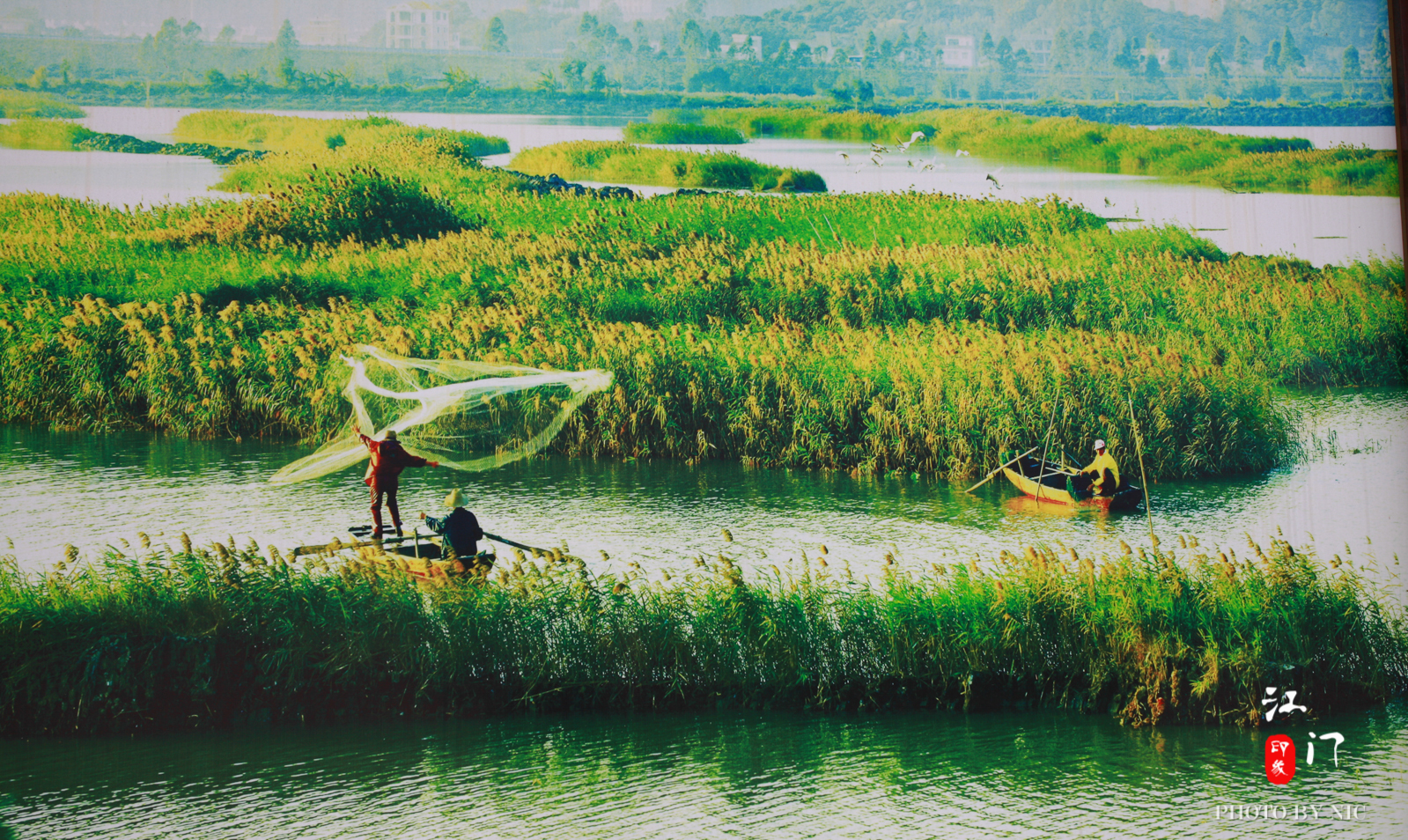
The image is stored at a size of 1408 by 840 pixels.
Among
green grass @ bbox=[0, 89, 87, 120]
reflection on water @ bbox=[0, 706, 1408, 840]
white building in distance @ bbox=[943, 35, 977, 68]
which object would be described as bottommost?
reflection on water @ bbox=[0, 706, 1408, 840]

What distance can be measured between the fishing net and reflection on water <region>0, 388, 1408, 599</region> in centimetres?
21

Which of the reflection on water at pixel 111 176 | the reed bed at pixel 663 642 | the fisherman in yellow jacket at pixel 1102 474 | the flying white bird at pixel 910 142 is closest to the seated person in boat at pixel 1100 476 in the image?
the fisherman in yellow jacket at pixel 1102 474

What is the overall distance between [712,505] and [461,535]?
1647 mm

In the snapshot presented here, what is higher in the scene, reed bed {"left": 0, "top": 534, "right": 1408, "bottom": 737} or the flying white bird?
the flying white bird

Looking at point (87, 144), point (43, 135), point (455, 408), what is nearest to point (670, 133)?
point (455, 408)

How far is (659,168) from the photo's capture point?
27.7ft

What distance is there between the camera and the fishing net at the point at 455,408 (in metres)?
7.50

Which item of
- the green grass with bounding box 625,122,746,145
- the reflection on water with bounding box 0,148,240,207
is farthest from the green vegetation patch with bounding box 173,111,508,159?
the green grass with bounding box 625,122,746,145

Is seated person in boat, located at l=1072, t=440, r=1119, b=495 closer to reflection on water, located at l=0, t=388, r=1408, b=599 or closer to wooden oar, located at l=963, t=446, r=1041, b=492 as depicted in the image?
reflection on water, located at l=0, t=388, r=1408, b=599

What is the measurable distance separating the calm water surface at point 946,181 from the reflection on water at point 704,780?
127 inches

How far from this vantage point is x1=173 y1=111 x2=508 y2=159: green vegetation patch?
26.7ft

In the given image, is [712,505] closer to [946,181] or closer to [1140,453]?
[1140,453]

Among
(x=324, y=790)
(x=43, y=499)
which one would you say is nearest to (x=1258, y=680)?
(x=324, y=790)

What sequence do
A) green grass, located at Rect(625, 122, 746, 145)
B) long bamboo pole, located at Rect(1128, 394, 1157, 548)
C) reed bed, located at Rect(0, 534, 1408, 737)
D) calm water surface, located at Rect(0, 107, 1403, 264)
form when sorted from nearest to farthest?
reed bed, located at Rect(0, 534, 1408, 737)
long bamboo pole, located at Rect(1128, 394, 1157, 548)
calm water surface, located at Rect(0, 107, 1403, 264)
green grass, located at Rect(625, 122, 746, 145)
